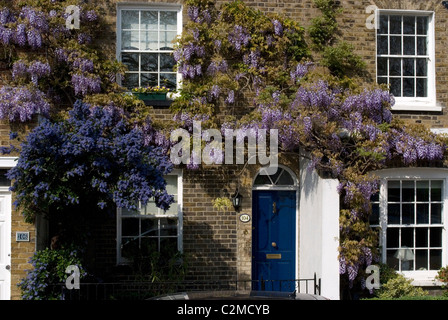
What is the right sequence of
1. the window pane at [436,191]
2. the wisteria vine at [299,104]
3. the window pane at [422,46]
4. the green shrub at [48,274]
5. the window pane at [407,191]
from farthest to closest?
the window pane at [422,46], the window pane at [436,191], the window pane at [407,191], the wisteria vine at [299,104], the green shrub at [48,274]

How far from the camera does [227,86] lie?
12.1m

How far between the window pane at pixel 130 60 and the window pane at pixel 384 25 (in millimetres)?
5252

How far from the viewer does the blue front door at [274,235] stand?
1225 centimetres

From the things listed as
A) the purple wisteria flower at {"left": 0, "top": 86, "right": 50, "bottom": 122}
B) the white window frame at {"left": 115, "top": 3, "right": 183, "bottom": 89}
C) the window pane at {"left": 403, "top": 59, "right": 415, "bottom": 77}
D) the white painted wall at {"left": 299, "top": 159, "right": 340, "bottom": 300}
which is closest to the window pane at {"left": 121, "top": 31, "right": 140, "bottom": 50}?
the white window frame at {"left": 115, "top": 3, "right": 183, "bottom": 89}

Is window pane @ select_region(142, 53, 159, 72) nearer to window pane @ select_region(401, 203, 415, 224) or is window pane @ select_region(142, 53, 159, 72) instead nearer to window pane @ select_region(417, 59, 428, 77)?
window pane @ select_region(417, 59, 428, 77)

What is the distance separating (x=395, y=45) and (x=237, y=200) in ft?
15.8

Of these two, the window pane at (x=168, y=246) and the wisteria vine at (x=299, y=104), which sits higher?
the wisteria vine at (x=299, y=104)

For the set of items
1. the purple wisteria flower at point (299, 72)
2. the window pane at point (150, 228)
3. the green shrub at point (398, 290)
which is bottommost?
the green shrub at point (398, 290)

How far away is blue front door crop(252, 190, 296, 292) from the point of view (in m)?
12.2

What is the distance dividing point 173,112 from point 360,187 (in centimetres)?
398

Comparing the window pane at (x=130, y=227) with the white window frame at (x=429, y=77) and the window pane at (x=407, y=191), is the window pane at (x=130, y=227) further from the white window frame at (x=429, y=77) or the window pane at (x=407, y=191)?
the white window frame at (x=429, y=77)

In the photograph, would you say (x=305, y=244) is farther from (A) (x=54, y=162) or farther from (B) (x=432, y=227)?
(A) (x=54, y=162)

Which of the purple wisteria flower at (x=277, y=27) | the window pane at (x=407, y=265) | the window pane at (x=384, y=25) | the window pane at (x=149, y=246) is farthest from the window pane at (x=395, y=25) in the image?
the window pane at (x=149, y=246)

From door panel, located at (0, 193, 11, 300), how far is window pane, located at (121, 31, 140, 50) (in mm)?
3898
